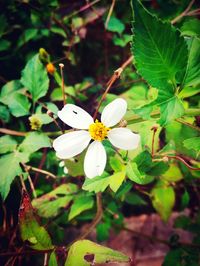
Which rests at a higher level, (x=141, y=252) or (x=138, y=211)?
(x=138, y=211)

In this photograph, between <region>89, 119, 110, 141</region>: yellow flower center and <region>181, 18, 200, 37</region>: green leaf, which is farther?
<region>181, 18, 200, 37</region>: green leaf

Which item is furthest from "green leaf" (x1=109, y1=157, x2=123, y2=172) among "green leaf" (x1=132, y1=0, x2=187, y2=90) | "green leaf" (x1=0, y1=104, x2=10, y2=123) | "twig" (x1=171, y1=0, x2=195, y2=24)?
"twig" (x1=171, y1=0, x2=195, y2=24)

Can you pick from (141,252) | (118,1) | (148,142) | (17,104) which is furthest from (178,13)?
(141,252)

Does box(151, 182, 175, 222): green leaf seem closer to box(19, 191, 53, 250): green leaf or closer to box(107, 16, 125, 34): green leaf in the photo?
box(19, 191, 53, 250): green leaf

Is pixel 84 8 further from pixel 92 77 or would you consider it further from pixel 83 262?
pixel 83 262

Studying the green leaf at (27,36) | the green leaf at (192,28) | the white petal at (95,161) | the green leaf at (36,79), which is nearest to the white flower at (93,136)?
the white petal at (95,161)

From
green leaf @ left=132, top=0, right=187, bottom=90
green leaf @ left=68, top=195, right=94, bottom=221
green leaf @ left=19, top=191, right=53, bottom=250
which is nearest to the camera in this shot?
green leaf @ left=132, top=0, right=187, bottom=90
